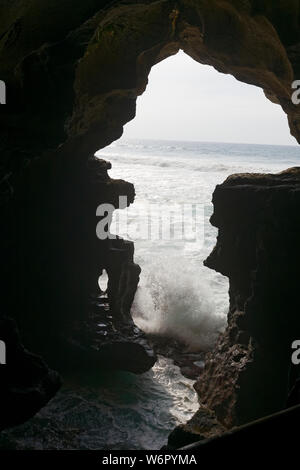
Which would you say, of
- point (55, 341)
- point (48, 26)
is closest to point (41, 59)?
point (48, 26)

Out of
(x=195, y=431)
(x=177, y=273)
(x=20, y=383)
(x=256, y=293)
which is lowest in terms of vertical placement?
(x=177, y=273)

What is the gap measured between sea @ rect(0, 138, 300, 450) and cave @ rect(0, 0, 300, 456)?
0.57 metres

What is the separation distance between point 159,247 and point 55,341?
33.0 feet

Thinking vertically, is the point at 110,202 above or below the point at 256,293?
above

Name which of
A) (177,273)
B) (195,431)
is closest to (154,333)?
(177,273)

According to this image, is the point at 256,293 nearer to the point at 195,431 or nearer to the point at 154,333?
the point at 195,431

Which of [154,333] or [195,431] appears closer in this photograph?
[195,431]

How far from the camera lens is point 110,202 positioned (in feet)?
29.9

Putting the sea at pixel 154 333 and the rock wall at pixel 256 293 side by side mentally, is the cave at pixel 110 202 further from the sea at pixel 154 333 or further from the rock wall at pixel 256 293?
the sea at pixel 154 333

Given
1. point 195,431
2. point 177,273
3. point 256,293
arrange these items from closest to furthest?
point 195,431 → point 256,293 → point 177,273

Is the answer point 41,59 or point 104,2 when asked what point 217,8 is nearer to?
point 104,2

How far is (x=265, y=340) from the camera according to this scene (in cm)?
626

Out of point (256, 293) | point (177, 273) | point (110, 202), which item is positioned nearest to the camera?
point (256, 293)

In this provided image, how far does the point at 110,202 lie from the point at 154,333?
4.13m
